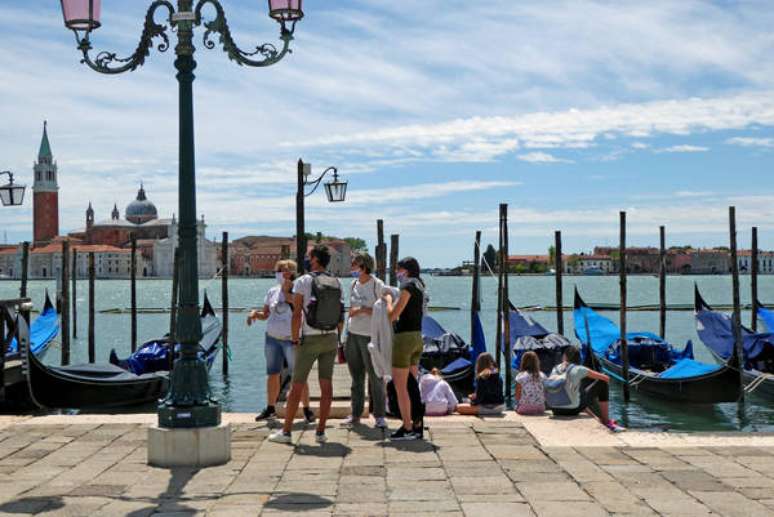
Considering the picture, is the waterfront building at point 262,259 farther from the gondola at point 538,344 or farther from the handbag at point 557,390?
the handbag at point 557,390

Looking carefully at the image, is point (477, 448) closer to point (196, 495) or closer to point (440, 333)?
point (196, 495)

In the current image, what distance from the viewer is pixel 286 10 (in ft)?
19.5

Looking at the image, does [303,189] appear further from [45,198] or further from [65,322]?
[45,198]

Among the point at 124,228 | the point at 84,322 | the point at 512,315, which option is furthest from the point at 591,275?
the point at 512,315

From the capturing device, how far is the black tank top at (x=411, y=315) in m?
6.33

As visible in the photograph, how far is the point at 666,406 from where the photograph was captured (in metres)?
14.0

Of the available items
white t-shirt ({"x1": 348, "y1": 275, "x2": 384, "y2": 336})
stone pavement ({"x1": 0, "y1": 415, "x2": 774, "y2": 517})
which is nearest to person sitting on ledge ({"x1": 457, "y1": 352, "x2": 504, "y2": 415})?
stone pavement ({"x1": 0, "y1": 415, "x2": 774, "y2": 517})

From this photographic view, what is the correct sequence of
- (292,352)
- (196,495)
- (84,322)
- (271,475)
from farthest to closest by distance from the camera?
(84,322), (292,352), (271,475), (196,495)

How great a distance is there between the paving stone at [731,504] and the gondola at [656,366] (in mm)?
8367

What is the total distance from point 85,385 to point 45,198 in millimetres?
125437

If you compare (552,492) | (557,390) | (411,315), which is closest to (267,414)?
(411,315)

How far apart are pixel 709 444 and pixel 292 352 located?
297 cm

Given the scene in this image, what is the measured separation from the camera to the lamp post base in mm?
5586

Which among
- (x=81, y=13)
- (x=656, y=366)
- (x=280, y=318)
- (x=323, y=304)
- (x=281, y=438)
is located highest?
(x=81, y=13)
